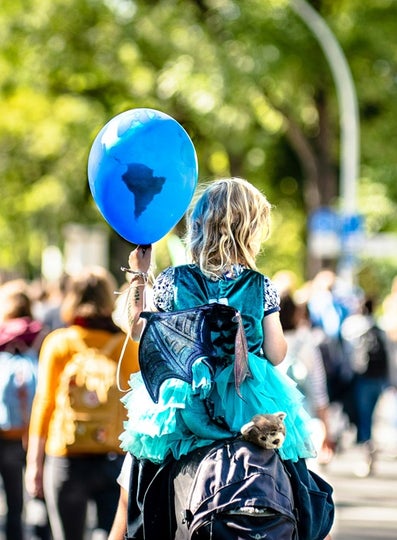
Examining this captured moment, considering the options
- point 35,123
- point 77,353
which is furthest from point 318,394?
point 35,123

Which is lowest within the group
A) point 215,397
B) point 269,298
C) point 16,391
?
point 215,397

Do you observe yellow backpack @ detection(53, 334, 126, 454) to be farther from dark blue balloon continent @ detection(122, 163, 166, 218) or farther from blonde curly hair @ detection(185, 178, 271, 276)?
blonde curly hair @ detection(185, 178, 271, 276)

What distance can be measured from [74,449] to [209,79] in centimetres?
1896

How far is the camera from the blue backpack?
8.23 metres

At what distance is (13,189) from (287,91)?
458 inches

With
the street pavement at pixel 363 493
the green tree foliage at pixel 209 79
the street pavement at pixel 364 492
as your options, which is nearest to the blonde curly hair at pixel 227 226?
the street pavement at pixel 363 493

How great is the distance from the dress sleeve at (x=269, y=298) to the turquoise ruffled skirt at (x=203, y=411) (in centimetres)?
15

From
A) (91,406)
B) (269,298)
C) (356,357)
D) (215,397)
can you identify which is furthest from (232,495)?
(356,357)

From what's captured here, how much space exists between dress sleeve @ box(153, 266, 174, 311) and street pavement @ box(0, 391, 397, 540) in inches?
79.6

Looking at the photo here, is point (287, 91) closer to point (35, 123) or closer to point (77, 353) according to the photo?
point (35, 123)

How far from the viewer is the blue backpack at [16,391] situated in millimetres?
8234

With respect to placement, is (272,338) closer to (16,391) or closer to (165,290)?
(165,290)

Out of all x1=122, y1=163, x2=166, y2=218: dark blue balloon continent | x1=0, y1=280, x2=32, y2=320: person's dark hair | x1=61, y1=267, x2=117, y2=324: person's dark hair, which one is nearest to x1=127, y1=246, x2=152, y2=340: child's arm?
x1=122, y1=163, x2=166, y2=218: dark blue balloon continent

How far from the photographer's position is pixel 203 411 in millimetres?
4422
